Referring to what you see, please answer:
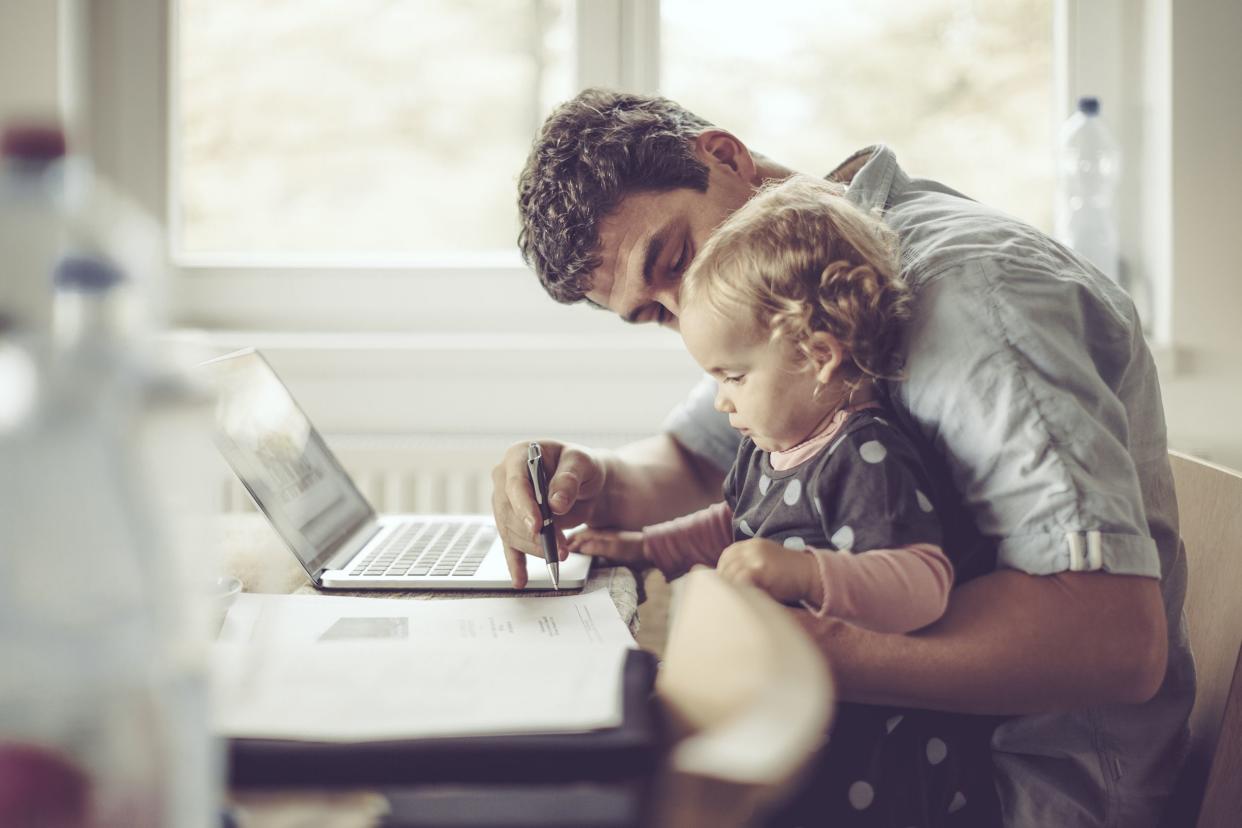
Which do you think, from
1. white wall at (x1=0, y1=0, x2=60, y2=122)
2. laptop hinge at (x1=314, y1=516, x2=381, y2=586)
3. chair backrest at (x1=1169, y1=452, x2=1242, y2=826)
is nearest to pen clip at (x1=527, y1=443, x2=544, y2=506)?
laptop hinge at (x1=314, y1=516, x2=381, y2=586)

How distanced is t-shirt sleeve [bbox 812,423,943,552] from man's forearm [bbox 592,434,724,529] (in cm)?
43

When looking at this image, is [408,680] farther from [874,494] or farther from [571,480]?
[571,480]

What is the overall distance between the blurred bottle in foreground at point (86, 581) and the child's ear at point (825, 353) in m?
0.61

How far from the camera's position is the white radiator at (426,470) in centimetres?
200

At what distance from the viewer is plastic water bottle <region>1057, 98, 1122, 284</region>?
6.46ft

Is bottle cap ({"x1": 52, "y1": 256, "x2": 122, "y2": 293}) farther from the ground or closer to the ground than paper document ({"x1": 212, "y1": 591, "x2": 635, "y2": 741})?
farther from the ground

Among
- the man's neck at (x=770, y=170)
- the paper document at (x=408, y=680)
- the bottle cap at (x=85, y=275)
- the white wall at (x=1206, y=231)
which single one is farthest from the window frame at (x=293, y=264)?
the bottle cap at (x=85, y=275)

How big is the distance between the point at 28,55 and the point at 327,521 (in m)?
1.44

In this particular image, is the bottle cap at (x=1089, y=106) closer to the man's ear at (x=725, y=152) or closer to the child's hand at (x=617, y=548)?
the man's ear at (x=725, y=152)

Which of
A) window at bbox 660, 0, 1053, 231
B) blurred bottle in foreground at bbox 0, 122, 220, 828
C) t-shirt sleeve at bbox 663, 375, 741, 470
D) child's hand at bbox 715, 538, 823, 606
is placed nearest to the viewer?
blurred bottle in foreground at bbox 0, 122, 220, 828

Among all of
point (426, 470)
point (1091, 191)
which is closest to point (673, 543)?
point (426, 470)

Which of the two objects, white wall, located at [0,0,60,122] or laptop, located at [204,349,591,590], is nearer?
laptop, located at [204,349,591,590]

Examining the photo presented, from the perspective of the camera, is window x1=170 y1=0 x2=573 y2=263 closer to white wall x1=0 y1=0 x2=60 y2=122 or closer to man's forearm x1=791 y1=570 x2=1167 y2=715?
white wall x1=0 y1=0 x2=60 y2=122

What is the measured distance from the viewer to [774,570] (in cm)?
73
